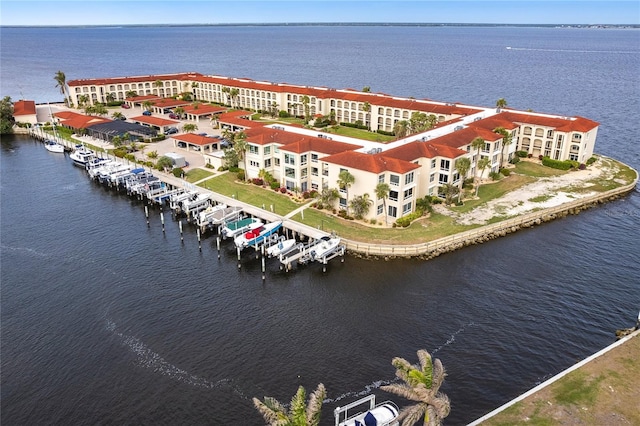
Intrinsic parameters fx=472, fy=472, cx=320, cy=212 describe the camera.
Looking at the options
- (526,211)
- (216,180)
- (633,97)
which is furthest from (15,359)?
(633,97)

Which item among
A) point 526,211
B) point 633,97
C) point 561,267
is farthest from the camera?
point 633,97

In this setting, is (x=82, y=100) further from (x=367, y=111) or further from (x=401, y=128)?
(x=401, y=128)

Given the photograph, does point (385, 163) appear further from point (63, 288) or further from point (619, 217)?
point (63, 288)

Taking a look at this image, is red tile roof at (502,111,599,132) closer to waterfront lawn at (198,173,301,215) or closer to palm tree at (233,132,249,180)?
waterfront lawn at (198,173,301,215)

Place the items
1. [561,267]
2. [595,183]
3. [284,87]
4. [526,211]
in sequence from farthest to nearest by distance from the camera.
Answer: [284,87], [595,183], [526,211], [561,267]

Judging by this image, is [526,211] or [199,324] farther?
[526,211]

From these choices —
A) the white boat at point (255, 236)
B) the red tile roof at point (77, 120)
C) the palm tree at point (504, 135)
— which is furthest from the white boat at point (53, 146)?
the palm tree at point (504, 135)

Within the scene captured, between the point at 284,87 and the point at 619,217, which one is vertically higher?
the point at 284,87

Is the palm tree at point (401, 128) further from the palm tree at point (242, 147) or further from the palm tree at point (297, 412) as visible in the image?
the palm tree at point (297, 412)
